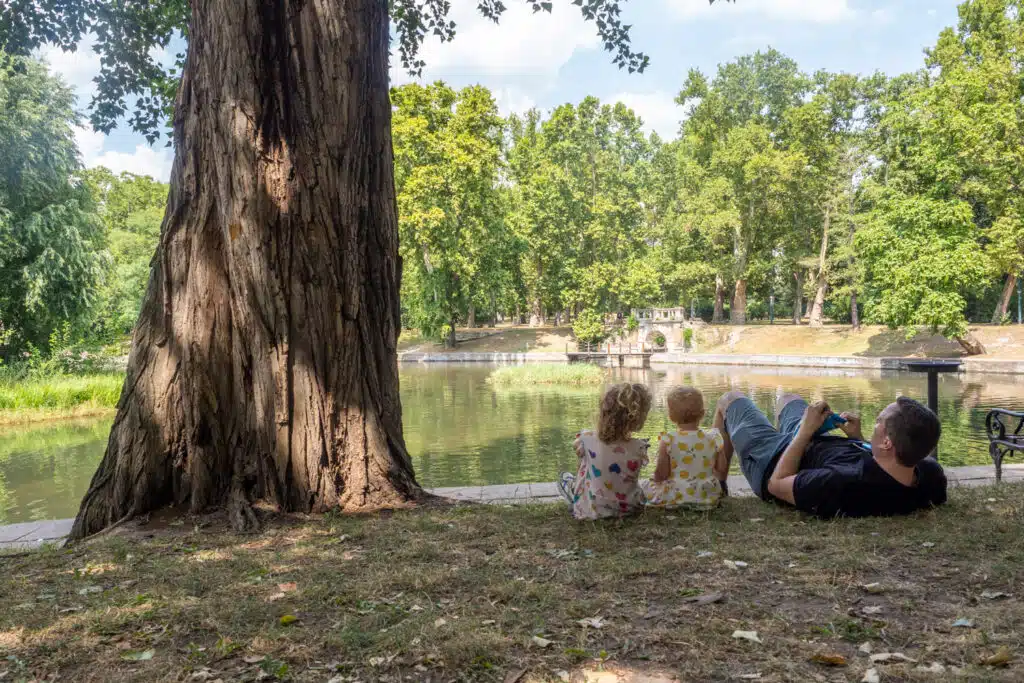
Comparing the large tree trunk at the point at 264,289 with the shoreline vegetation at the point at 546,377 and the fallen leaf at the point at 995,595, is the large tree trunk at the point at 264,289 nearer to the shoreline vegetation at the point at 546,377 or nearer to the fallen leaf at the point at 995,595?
the fallen leaf at the point at 995,595

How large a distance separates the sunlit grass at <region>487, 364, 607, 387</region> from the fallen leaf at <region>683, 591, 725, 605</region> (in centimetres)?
2056

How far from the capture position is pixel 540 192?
4197 centimetres

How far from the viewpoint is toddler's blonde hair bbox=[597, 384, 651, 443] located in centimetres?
442

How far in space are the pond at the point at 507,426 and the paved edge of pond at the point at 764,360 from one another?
54.8 inches

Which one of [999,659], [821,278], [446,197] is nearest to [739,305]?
[821,278]

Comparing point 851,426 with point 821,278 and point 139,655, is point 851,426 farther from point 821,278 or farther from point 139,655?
point 821,278

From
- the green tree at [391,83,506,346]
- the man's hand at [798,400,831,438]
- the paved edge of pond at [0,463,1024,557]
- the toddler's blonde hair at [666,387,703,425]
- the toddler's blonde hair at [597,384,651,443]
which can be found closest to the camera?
the man's hand at [798,400,831,438]

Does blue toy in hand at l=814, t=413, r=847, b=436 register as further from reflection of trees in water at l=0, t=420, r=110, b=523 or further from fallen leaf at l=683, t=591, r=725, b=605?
reflection of trees in water at l=0, t=420, r=110, b=523

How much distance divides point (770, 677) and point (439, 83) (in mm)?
40363

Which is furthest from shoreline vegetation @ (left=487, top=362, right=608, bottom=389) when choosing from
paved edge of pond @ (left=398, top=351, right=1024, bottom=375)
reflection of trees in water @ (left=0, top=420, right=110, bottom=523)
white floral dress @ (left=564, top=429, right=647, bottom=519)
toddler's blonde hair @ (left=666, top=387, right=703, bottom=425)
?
white floral dress @ (left=564, top=429, right=647, bottom=519)

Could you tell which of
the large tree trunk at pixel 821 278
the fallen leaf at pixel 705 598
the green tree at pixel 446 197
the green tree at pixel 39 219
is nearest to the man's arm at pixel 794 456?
the fallen leaf at pixel 705 598

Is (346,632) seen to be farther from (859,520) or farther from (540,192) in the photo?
(540,192)

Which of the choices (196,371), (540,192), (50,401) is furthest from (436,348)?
(196,371)

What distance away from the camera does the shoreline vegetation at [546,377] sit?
24.0 meters
